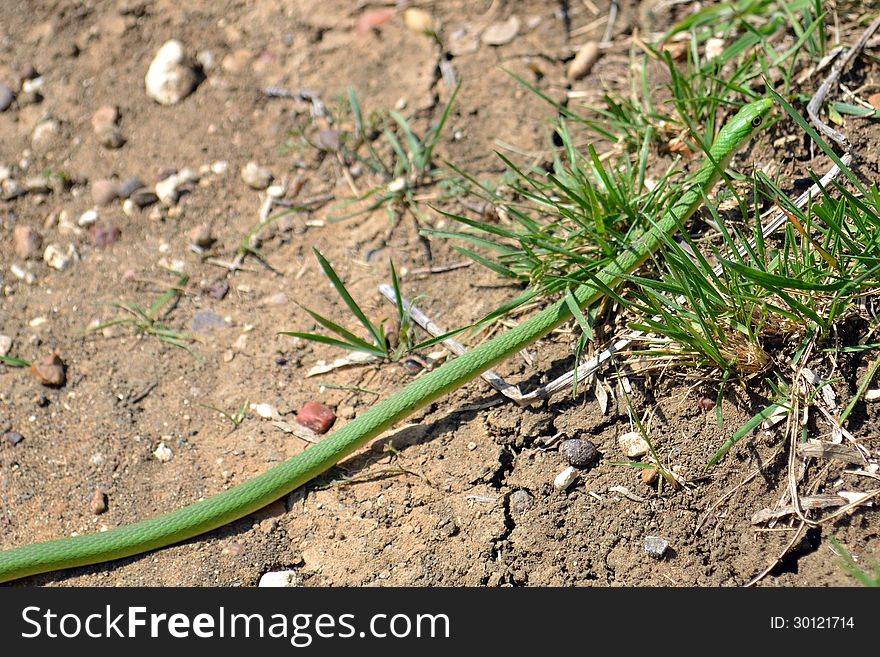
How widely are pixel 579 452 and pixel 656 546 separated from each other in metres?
0.41

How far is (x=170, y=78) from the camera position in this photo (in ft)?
14.2

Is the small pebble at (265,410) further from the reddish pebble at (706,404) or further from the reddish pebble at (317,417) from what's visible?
the reddish pebble at (706,404)

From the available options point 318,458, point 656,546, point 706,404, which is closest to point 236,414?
point 318,458

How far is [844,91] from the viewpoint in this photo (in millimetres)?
3305

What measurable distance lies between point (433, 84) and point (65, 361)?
217 cm

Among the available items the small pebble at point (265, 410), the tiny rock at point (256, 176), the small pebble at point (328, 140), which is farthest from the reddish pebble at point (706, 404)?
the tiny rock at point (256, 176)

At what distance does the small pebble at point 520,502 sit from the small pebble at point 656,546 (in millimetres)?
403

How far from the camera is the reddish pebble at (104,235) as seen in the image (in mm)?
3947

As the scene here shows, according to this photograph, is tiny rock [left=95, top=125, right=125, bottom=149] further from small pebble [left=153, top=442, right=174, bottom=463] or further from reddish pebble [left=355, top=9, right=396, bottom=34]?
small pebble [left=153, top=442, right=174, bottom=463]

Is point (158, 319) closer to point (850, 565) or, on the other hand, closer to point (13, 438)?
point (13, 438)

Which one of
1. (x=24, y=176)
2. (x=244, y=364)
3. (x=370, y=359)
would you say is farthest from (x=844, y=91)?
(x=24, y=176)

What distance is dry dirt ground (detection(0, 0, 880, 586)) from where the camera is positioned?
273 centimetres

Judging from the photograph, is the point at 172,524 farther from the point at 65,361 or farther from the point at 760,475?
the point at 760,475

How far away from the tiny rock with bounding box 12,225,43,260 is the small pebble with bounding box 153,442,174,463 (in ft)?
4.28
